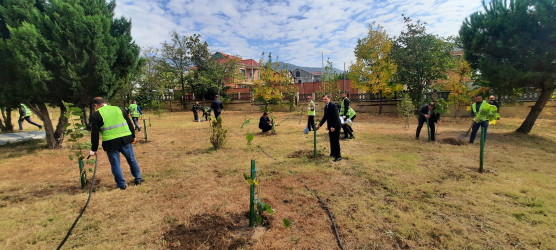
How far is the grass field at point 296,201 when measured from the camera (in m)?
2.78

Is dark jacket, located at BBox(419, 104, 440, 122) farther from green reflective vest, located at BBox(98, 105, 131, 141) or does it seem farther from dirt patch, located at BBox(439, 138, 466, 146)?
green reflective vest, located at BBox(98, 105, 131, 141)

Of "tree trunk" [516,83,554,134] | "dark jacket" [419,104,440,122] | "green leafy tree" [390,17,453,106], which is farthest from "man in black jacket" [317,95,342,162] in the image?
"green leafy tree" [390,17,453,106]

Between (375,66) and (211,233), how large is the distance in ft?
47.8

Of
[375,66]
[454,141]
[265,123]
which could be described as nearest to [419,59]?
[375,66]

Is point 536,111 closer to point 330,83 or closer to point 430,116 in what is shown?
point 430,116

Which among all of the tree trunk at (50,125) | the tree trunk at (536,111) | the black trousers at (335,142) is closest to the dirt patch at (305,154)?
the black trousers at (335,142)

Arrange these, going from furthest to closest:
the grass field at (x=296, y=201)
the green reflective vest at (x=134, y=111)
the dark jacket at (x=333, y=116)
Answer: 1. the green reflective vest at (x=134, y=111)
2. the dark jacket at (x=333, y=116)
3. the grass field at (x=296, y=201)

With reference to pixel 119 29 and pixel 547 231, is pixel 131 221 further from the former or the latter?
pixel 119 29

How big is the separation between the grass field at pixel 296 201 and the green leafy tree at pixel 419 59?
8778 millimetres

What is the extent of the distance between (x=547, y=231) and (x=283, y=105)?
18939 mm

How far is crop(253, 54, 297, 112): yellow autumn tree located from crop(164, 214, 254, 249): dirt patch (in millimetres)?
16650

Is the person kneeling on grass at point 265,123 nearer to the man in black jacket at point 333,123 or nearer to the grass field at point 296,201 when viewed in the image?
the grass field at point 296,201

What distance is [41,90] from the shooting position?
591 cm

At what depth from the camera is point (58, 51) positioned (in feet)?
19.3
